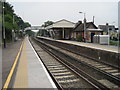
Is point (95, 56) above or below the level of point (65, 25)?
below

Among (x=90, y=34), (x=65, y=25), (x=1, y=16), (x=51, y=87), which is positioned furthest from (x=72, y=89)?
(x=65, y=25)

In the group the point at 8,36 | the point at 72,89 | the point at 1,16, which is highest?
the point at 1,16

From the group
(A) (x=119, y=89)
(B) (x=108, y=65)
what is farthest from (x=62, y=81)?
(B) (x=108, y=65)

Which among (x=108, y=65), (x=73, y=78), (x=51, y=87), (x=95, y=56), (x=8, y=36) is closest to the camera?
(x=51, y=87)

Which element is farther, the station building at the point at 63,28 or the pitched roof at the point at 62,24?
the station building at the point at 63,28

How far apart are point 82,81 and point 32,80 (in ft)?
8.09

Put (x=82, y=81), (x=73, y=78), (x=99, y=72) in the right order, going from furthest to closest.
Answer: (x=99, y=72) < (x=73, y=78) < (x=82, y=81)

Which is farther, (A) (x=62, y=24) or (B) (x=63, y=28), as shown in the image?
(B) (x=63, y=28)

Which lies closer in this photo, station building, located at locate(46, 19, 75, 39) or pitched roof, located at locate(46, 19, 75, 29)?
pitched roof, located at locate(46, 19, 75, 29)

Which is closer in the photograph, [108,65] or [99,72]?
[99,72]

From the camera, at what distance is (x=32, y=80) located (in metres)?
7.28

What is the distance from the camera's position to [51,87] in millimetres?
6305

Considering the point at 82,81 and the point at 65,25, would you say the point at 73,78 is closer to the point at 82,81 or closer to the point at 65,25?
the point at 82,81

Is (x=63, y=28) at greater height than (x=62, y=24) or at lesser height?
lesser
